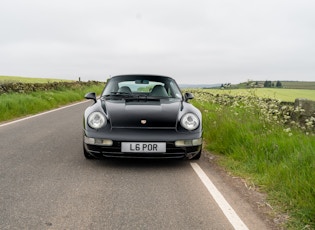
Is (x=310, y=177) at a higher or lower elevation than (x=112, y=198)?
higher

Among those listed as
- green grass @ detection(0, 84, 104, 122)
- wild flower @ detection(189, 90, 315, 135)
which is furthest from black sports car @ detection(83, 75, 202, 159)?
green grass @ detection(0, 84, 104, 122)

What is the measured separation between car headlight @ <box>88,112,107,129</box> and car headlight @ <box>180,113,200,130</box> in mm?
1111

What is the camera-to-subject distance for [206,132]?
761 centimetres

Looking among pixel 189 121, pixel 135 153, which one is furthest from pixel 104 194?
pixel 189 121

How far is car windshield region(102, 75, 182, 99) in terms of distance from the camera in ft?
20.4

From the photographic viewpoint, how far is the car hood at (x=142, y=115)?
489 cm

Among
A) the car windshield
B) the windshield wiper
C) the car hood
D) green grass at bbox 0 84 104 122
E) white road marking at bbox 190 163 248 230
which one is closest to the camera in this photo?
white road marking at bbox 190 163 248 230

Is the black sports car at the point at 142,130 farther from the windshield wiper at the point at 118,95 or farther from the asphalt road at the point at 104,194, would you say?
the windshield wiper at the point at 118,95

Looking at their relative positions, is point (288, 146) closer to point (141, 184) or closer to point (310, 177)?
point (310, 177)

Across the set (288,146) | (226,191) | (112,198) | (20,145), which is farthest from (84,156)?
(288,146)

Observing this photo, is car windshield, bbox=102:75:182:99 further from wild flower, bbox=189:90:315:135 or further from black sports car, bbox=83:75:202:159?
wild flower, bbox=189:90:315:135

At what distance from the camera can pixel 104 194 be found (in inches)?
154

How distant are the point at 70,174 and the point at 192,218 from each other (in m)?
2.05

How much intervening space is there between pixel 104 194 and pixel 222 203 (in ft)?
4.24
